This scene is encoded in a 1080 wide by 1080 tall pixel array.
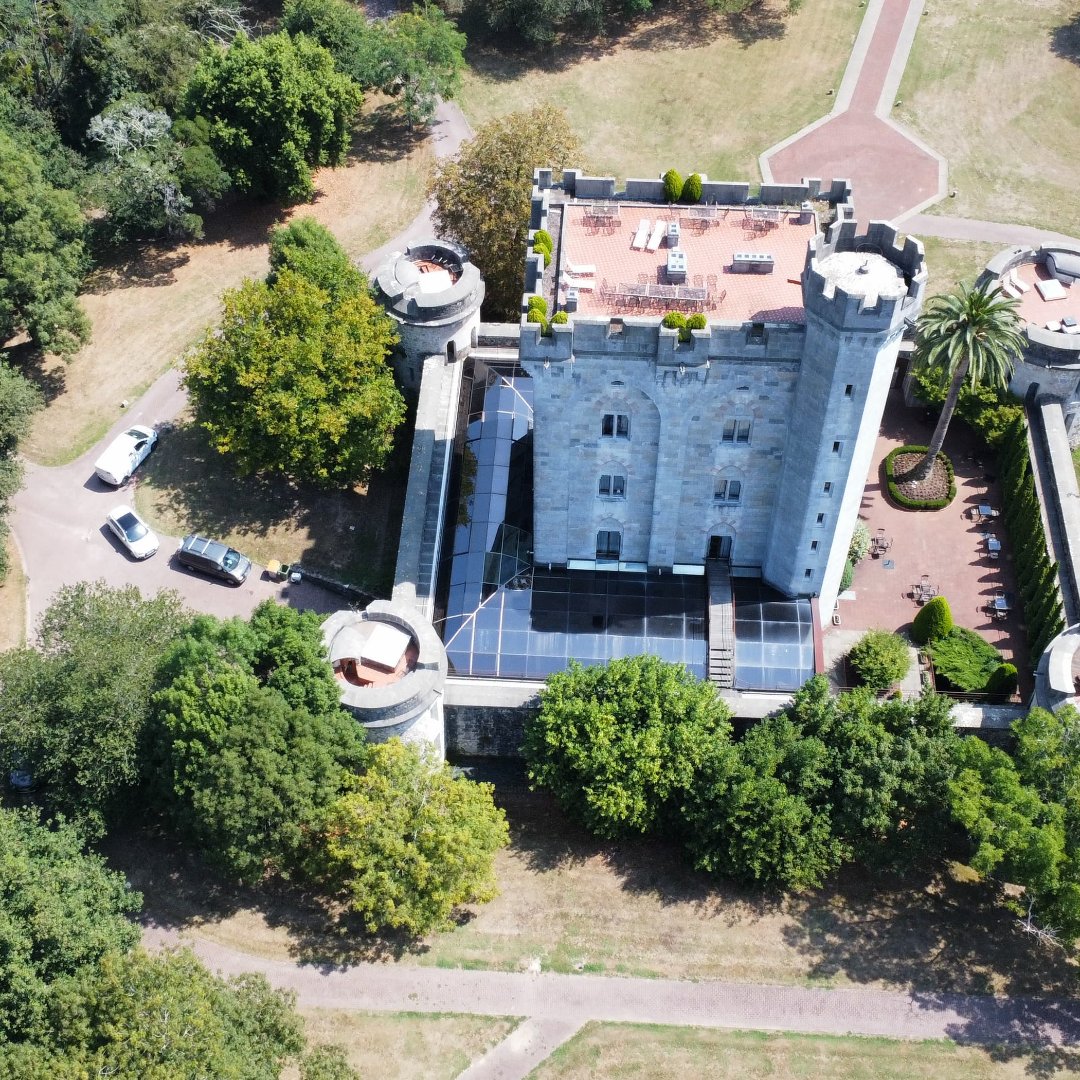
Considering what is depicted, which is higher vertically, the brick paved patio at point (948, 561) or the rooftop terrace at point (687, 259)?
the rooftop terrace at point (687, 259)

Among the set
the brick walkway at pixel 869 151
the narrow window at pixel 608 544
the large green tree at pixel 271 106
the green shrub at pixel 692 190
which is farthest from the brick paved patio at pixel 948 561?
the large green tree at pixel 271 106

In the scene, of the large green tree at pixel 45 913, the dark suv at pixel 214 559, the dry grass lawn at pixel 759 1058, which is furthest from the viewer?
the dark suv at pixel 214 559

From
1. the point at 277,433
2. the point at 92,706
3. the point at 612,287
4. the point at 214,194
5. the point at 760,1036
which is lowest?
the point at 760,1036

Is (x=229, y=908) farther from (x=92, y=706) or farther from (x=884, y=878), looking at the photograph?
(x=884, y=878)

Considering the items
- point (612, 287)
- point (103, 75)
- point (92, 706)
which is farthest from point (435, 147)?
point (92, 706)

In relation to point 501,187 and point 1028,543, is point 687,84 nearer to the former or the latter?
point 501,187

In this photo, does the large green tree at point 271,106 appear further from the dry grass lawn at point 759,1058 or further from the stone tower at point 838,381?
the dry grass lawn at point 759,1058

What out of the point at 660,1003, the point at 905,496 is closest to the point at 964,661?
the point at 905,496

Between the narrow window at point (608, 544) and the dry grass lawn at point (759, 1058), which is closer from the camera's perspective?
the dry grass lawn at point (759, 1058)
